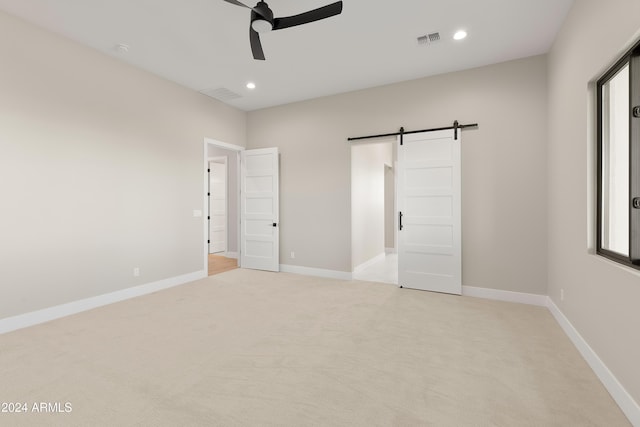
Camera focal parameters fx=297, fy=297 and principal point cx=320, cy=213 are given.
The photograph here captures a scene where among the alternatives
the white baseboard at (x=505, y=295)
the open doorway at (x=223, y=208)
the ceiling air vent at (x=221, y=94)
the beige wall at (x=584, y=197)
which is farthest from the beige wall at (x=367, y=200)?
the beige wall at (x=584, y=197)

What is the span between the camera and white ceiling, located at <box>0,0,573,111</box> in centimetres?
289

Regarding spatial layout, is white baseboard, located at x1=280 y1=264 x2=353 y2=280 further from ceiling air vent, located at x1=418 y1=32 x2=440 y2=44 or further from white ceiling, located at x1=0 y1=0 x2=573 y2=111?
ceiling air vent, located at x1=418 y1=32 x2=440 y2=44

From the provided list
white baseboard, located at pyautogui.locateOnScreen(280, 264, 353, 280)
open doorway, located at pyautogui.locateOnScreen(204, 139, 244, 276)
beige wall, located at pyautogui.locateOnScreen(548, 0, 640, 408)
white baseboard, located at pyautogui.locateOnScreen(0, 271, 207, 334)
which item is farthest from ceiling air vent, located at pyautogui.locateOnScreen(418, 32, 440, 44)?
white baseboard, located at pyautogui.locateOnScreen(0, 271, 207, 334)

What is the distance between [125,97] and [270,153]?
2.42 meters

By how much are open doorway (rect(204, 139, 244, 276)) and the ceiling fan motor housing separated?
3383 millimetres

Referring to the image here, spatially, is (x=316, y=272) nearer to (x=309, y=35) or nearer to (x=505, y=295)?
(x=505, y=295)

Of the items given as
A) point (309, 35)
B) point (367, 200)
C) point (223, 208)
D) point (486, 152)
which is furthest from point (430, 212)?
point (223, 208)

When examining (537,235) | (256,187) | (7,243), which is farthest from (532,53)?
(7,243)

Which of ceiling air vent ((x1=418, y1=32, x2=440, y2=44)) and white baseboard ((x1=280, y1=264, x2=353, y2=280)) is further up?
ceiling air vent ((x1=418, y1=32, x2=440, y2=44))

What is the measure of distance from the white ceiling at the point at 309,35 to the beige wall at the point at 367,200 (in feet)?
5.10

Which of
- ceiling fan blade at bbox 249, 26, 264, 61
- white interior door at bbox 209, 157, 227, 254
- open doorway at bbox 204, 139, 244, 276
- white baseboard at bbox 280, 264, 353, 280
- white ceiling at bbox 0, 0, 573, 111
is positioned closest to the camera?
ceiling fan blade at bbox 249, 26, 264, 61

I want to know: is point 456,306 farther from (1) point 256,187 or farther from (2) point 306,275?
(1) point 256,187

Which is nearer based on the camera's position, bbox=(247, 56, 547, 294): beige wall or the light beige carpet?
the light beige carpet

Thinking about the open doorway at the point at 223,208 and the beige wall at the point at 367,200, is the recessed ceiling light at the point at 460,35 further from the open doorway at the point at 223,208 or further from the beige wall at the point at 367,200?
the open doorway at the point at 223,208
